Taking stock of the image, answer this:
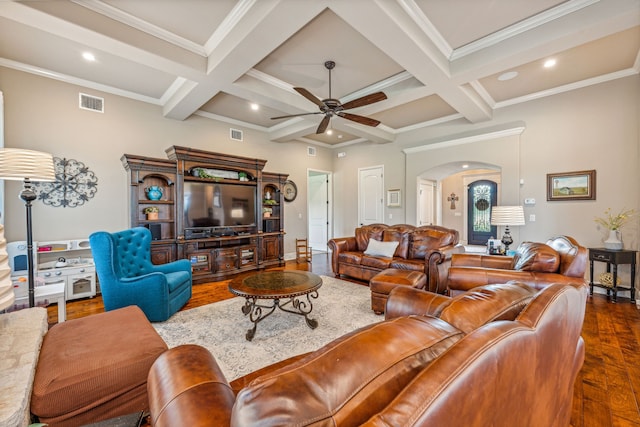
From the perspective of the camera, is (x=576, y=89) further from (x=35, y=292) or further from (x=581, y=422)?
(x=35, y=292)

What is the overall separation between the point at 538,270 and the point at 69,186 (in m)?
5.87

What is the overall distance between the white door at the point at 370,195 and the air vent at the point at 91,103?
214 inches

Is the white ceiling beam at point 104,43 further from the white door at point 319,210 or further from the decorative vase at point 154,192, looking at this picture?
the white door at point 319,210

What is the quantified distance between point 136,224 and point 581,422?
5.24 metres

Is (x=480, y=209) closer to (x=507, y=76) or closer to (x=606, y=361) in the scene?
(x=507, y=76)

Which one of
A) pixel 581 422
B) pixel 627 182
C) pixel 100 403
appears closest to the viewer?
pixel 100 403

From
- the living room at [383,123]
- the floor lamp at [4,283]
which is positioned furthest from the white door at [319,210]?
the floor lamp at [4,283]

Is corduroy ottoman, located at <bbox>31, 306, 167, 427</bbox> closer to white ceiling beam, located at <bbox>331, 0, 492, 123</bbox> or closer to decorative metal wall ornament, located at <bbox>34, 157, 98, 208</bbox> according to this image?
white ceiling beam, located at <bbox>331, 0, 492, 123</bbox>

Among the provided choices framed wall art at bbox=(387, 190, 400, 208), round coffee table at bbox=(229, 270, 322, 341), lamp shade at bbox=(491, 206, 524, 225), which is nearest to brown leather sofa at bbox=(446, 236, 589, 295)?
lamp shade at bbox=(491, 206, 524, 225)

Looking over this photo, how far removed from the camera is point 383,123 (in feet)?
19.9

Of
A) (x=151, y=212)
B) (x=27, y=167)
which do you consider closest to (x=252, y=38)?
(x=27, y=167)

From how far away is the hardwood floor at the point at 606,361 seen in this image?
170 centimetres

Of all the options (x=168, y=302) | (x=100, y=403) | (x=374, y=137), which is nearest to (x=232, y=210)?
(x=168, y=302)

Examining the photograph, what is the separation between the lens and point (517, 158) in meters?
4.86
